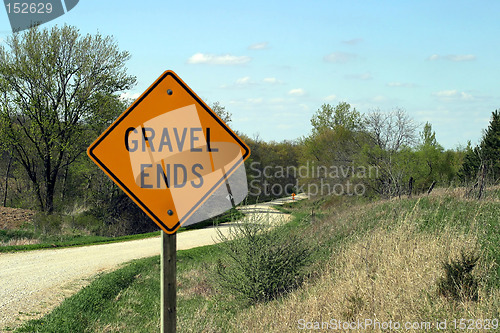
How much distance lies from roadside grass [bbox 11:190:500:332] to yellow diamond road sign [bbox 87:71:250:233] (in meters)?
2.44

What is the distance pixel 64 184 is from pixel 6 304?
999 inches

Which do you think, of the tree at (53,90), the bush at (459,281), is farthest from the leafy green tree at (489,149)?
the bush at (459,281)

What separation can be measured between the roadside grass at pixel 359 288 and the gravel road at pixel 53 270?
30.3 inches

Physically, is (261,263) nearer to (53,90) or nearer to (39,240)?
(39,240)

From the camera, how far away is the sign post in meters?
4.41

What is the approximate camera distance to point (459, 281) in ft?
19.5

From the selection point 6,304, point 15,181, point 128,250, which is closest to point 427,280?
point 6,304

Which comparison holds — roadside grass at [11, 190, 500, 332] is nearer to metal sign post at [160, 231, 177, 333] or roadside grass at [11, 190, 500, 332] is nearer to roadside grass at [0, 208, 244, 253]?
metal sign post at [160, 231, 177, 333]

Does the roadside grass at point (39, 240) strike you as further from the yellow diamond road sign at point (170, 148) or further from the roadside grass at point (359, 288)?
the yellow diamond road sign at point (170, 148)

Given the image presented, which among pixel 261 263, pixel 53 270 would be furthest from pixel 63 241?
pixel 261 263

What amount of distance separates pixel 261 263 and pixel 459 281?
156 inches

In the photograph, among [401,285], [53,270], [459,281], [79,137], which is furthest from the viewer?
[79,137]

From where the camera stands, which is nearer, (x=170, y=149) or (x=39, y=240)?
(x=170, y=149)

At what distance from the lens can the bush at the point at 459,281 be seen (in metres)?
5.89
